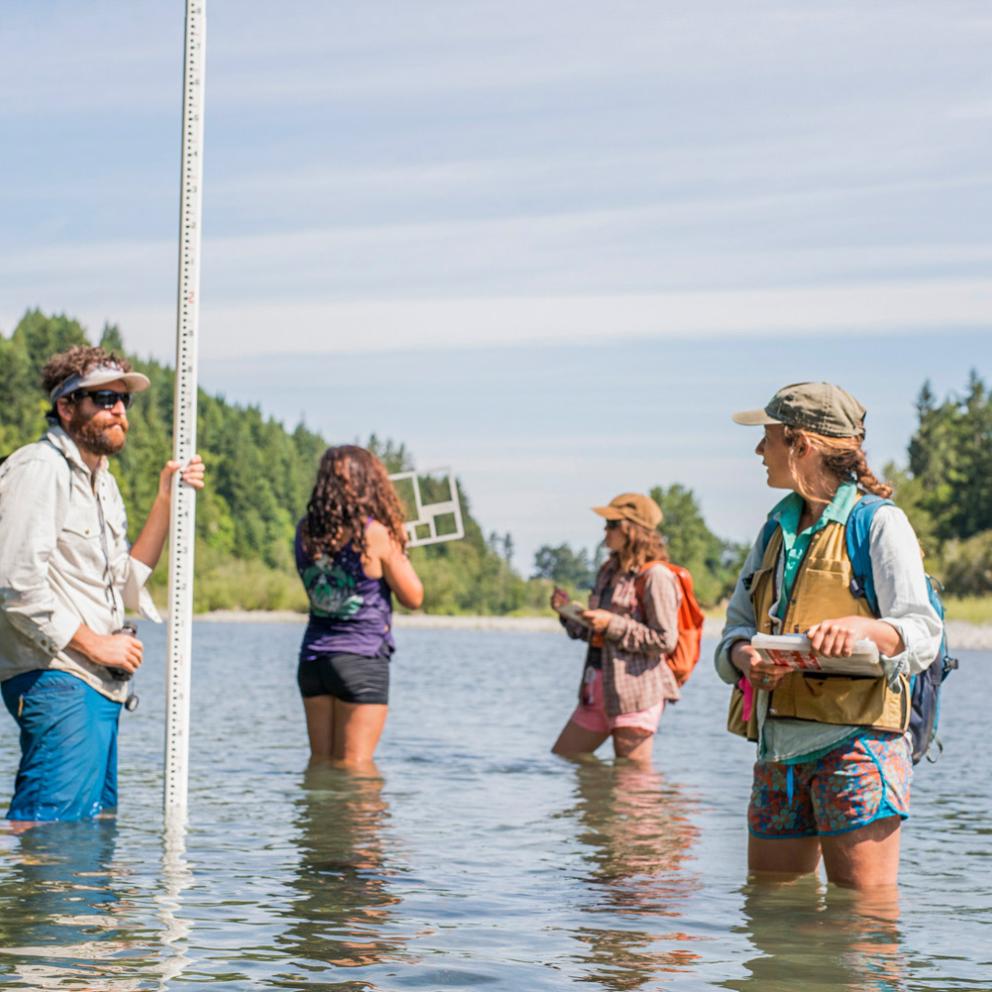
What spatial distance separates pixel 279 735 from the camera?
16.8 meters

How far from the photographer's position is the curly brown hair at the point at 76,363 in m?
7.43

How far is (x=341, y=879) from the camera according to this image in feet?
25.8

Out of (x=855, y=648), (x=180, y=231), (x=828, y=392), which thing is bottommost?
(x=855, y=648)

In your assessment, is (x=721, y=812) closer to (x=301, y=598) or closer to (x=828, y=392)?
(x=828, y=392)

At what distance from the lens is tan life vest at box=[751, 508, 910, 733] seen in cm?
591

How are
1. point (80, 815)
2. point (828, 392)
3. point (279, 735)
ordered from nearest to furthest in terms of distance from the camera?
point (828, 392) < point (80, 815) < point (279, 735)

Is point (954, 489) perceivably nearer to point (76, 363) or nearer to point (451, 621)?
point (451, 621)

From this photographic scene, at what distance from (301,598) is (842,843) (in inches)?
3781

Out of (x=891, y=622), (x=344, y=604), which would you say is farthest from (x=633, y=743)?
(x=891, y=622)

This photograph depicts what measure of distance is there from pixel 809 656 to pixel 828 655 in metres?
0.16

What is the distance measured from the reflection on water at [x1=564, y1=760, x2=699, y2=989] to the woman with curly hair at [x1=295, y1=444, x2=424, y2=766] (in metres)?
1.49

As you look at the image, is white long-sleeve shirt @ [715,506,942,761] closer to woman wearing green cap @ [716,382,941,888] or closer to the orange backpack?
woman wearing green cap @ [716,382,941,888]

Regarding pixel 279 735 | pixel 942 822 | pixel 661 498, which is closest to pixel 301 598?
pixel 661 498

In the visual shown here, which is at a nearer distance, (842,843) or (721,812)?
(842,843)
